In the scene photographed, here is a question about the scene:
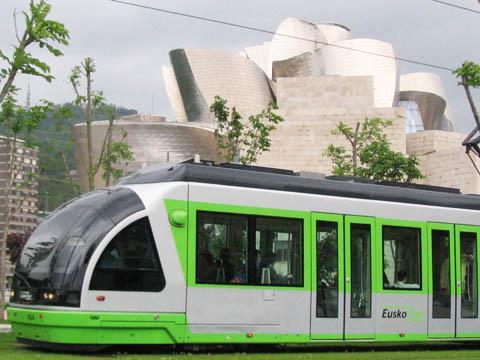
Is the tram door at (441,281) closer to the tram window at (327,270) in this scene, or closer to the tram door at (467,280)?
the tram door at (467,280)

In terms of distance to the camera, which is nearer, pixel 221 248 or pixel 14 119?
pixel 221 248

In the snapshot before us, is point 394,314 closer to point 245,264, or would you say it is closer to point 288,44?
point 245,264

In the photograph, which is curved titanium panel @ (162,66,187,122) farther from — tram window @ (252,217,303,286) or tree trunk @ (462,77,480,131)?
tram window @ (252,217,303,286)

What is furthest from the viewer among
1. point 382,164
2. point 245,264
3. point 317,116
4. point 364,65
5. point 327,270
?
point 364,65

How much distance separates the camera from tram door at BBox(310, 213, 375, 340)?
54.1ft

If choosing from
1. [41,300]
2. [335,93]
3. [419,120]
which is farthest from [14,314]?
[419,120]

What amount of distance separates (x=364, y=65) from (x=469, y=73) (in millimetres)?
83158

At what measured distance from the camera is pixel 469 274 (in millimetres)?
19250

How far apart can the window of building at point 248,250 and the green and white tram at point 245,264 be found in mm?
20

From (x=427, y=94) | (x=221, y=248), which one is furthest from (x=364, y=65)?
(x=221, y=248)

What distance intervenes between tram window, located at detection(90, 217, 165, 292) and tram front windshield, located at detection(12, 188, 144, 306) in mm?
239

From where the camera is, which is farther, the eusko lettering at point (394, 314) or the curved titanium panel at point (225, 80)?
the curved titanium panel at point (225, 80)

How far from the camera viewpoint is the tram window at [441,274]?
18.5 metres

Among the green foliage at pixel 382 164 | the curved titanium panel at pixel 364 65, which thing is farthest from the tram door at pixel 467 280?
the curved titanium panel at pixel 364 65
